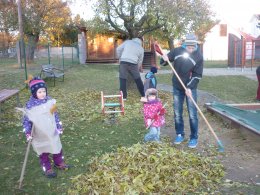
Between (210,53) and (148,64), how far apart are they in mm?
24863

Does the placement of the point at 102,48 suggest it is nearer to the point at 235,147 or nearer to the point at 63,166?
the point at 235,147

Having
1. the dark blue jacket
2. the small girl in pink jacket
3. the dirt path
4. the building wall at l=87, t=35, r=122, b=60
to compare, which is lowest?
the dirt path

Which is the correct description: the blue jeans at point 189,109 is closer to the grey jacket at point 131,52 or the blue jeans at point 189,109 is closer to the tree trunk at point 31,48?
the grey jacket at point 131,52

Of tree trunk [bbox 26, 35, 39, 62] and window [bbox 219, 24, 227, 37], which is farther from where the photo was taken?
window [bbox 219, 24, 227, 37]

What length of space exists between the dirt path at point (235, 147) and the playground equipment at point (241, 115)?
13 centimetres

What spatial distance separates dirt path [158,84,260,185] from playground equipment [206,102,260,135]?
0.13 metres

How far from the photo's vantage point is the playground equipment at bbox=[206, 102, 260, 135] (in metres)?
5.81

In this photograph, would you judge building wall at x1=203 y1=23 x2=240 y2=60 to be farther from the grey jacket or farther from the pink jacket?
the pink jacket

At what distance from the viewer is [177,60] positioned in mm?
5414

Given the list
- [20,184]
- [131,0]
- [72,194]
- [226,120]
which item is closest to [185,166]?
[72,194]

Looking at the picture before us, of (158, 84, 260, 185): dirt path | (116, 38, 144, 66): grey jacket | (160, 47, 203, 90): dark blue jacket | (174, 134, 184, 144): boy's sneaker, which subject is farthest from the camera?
(116, 38, 144, 66): grey jacket

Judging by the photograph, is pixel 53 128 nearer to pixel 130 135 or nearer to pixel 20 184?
pixel 20 184

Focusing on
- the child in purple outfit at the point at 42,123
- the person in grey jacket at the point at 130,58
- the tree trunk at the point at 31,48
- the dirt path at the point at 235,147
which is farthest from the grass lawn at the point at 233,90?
the tree trunk at the point at 31,48

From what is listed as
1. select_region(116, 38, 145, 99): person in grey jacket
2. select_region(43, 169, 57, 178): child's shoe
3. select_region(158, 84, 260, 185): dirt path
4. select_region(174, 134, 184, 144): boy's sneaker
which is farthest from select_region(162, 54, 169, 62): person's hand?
select_region(116, 38, 145, 99): person in grey jacket
